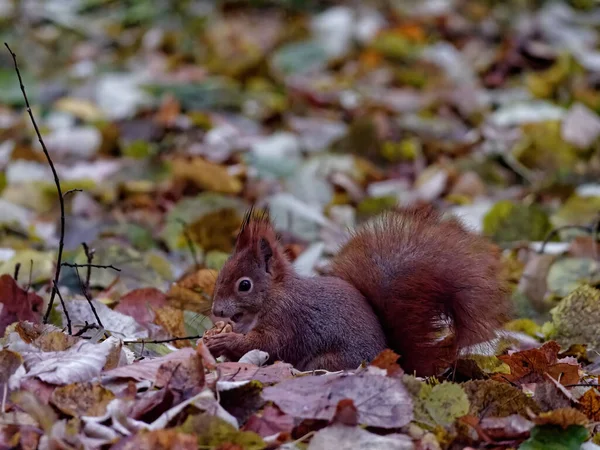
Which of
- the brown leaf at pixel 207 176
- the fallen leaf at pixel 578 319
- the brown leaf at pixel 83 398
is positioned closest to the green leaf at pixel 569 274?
the fallen leaf at pixel 578 319

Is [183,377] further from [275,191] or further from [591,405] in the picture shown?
[275,191]

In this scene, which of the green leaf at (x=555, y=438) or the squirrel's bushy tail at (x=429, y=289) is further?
the squirrel's bushy tail at (x=429, y=289)

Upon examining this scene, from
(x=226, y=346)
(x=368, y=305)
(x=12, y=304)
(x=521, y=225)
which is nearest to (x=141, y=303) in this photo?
(x=12, y=304)

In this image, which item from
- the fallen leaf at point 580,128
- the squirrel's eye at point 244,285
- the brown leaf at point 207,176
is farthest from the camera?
the fallen leaf at point 580,128

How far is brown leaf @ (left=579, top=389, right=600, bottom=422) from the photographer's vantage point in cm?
230

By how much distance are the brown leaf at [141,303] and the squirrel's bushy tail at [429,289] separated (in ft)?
2.22

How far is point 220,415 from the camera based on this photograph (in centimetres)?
205

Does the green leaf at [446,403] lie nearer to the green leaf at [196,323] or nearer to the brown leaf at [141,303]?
the green leaf at [196,323]

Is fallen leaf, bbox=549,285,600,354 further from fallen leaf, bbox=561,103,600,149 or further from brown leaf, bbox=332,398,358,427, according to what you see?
fallen leaf, bbox=561,103,600,149

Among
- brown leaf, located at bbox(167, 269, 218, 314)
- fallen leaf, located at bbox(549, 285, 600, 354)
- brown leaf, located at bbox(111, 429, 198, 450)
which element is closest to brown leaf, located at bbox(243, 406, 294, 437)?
brown leaf, located at bbox(111, 429, 198, 450)

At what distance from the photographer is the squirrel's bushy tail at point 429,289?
98.4 inches

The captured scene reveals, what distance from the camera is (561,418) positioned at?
207 centimetres

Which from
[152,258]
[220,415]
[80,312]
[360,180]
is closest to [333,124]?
[360,180]

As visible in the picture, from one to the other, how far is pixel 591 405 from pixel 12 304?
154 centimetres
